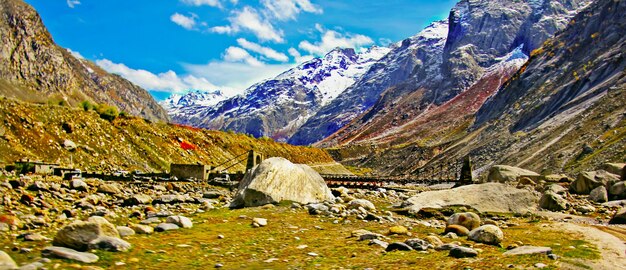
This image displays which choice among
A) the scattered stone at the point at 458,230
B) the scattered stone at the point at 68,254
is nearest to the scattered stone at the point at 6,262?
the scattered stone at the point at 68,254

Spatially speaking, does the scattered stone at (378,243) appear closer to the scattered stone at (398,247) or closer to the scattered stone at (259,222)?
the scattered stone at (398,247)

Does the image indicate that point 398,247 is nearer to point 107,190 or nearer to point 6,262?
point 6,262

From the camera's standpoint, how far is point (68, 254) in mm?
10461

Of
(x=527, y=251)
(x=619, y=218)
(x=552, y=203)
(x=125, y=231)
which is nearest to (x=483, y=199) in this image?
(x=552, y=203)

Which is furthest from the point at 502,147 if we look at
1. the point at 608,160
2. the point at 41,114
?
the point at 41,114

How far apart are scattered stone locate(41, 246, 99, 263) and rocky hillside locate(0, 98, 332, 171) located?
33.1 m

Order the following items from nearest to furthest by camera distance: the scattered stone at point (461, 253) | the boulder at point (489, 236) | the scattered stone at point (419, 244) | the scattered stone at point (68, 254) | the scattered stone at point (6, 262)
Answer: the scattered stone at point (6, 262)
the scattered stone at point (68, 254)
the scattered stone at point (461, 253)
the scattered stone at point (419, 244)
the boulder at point (489, 236)

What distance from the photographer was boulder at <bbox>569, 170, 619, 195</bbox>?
1657 inches

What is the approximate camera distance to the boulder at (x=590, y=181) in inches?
1657

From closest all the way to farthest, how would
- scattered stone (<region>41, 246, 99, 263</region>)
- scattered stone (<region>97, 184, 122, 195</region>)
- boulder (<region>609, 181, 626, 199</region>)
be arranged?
scattered stone (<region>41, 246, 99, 263</region>)
scattered stone (<region>97, 184, 122, 195</region>)
boulder (<region>609, 181, 626, 199</region>)

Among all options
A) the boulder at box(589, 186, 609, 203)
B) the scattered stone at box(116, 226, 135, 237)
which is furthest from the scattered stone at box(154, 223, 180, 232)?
the boulder at box(589, 186, 609, 203)

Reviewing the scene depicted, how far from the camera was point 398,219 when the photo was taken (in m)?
22.7

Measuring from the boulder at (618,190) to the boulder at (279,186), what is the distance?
25.2 metres

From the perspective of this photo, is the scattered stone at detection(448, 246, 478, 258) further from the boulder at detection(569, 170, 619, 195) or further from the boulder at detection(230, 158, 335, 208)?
the boulder at detection(569, 170, 619, 195)
